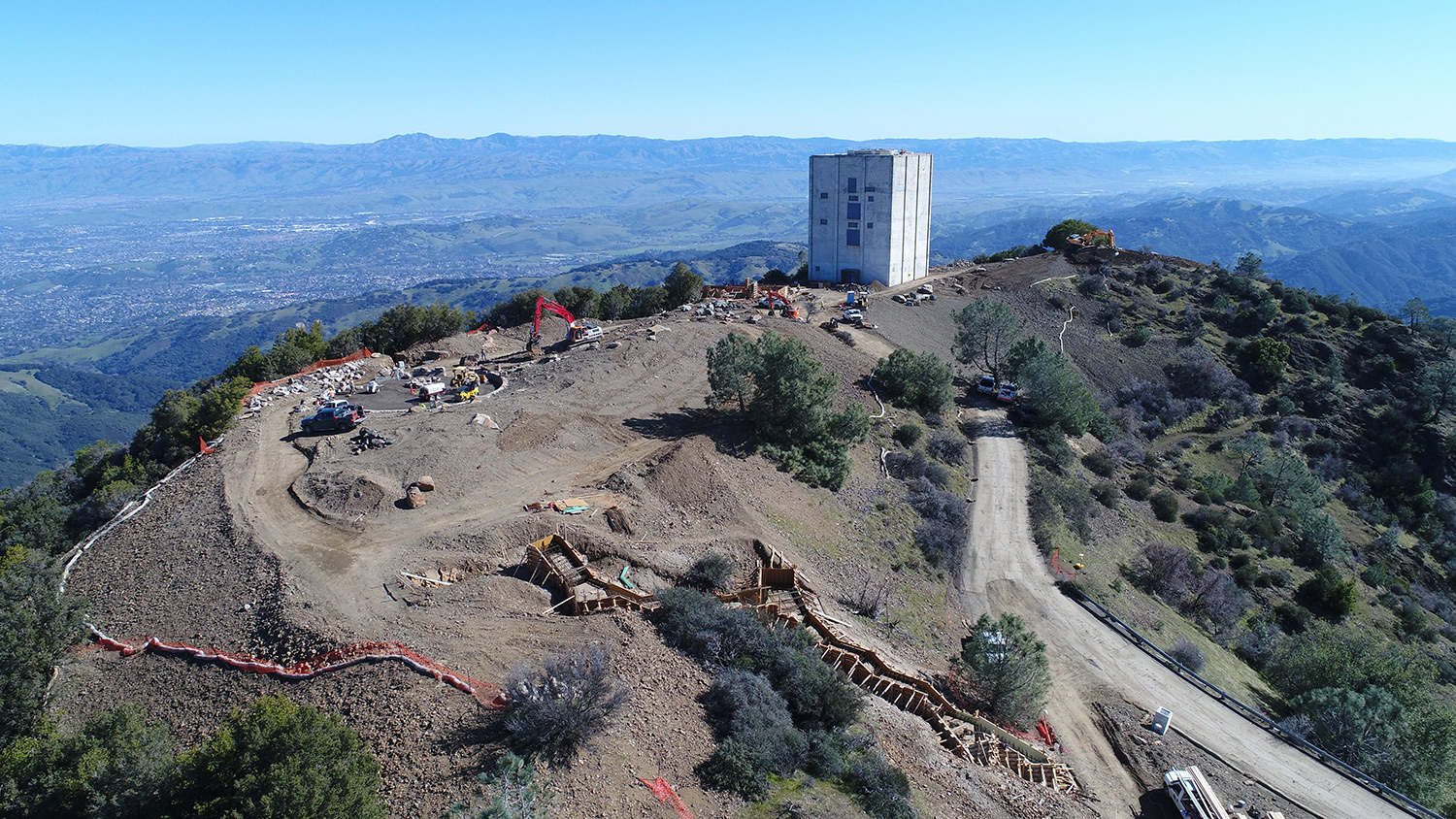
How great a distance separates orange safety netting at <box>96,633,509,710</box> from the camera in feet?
59.9

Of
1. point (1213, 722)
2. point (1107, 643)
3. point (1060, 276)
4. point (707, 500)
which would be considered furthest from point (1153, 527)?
point (1060, 276)

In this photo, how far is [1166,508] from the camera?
43531mm

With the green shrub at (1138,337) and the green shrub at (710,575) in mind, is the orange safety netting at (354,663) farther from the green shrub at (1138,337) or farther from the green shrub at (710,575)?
the green shrub at (1138,337)

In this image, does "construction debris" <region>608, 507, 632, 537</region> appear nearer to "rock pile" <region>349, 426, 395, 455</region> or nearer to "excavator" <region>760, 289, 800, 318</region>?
"rock pile" <region>349, 426, 395, 455</region>

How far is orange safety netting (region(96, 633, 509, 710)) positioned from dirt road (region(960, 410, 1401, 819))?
17.3 metres

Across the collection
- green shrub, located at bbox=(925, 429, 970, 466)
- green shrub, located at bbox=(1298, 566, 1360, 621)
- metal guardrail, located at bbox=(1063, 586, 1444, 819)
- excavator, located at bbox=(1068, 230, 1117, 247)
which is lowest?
green shrub, located at bbox=(1298, 566, 1360, 621)

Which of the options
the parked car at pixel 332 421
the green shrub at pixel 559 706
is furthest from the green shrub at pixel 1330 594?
the parked car at pixel 332 421

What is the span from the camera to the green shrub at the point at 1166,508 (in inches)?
1710

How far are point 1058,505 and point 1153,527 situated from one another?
7.07 meters

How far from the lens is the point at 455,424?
36156mm

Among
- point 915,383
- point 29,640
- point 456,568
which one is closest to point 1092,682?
point 456,568

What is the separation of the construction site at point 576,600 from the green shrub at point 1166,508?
8.17 metres

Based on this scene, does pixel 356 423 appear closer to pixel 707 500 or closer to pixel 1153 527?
pixel 707 500

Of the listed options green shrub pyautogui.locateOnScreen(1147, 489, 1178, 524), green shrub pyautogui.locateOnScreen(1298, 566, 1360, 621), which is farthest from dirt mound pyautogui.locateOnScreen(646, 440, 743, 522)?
green shrub pyautogui.locateOnScreen(1298, 566, 1360, 621)
